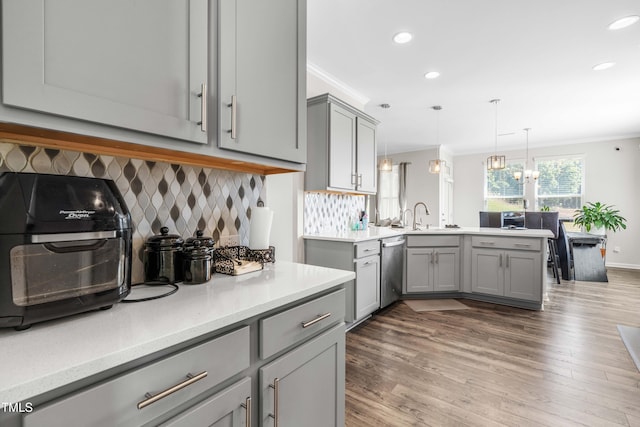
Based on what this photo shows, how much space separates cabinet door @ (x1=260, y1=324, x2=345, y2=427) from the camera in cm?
93

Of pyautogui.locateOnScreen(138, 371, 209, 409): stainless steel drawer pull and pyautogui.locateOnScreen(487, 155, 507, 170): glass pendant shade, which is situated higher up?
pyautogui.locateOnScreen(487, 155, 507, 170): glass pendant shade

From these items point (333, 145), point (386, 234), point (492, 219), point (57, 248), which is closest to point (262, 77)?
point (57, 248)

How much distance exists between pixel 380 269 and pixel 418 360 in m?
1.07

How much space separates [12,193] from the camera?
2.29 feet

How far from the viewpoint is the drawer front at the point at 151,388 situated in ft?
1.77

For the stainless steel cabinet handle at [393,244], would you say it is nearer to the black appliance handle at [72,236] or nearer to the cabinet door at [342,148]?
the cabinet door at [342,148]

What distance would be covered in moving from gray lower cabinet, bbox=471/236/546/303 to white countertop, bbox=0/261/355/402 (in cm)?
333

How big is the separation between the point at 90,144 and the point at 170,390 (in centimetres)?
85

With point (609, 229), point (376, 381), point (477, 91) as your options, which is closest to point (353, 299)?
point (376, 381)

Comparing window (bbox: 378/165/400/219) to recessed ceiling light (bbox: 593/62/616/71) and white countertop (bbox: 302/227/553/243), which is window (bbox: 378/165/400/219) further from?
recessed ceiling light (bbox: 593/62/616/71)

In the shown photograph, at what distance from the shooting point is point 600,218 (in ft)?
19.6

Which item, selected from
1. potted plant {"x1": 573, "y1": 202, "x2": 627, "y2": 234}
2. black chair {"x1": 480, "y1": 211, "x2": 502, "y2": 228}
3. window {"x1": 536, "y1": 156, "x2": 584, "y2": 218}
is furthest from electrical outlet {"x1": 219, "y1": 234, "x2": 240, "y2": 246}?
window {"x1": 536, "y1": 156, "x2": 584, "y2": 218}

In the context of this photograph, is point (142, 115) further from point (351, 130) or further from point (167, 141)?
point (351, 130)

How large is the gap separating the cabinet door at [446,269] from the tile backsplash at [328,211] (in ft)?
4.03
